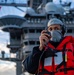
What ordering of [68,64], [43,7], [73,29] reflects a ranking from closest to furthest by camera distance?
[68,64] < [73,29] < [43,7]

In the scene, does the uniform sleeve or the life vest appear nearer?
the life vest

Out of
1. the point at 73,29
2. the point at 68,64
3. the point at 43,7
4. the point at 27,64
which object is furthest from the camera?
the point at 43,7

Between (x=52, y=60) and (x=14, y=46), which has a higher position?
(x=52, y=60)

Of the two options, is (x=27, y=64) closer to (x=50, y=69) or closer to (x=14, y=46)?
(x=50, y=69)

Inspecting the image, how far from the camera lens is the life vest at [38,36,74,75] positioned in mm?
2352

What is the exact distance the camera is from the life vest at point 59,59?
7.72ft

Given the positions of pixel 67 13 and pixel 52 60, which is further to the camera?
pixel 67 13

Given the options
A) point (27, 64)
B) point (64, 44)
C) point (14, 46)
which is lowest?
point (14, 46)

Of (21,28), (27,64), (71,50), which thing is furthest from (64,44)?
(21,28)

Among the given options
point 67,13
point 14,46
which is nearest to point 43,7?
point 67,13

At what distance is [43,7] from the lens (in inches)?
2421

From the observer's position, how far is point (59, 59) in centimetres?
241

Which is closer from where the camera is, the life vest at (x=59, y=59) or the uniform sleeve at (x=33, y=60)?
the life vest at (x=59, y=59)

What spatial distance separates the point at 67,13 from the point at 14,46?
10.7 m
